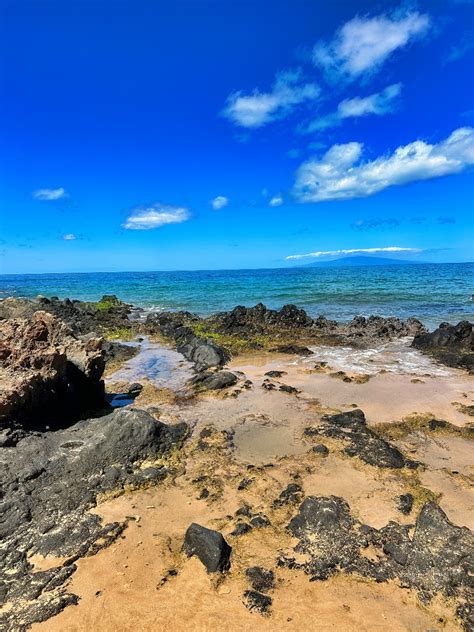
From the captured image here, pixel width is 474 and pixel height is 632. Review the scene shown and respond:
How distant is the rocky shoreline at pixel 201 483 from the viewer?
5000mm

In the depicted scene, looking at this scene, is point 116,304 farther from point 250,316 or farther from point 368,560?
point 368,560

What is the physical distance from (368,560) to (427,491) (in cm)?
224

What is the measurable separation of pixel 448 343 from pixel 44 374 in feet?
58.5

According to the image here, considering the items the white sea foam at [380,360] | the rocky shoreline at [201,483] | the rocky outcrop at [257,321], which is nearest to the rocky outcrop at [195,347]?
the rocky outcrop at [257,321]

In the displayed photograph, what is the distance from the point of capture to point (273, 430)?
9.52 m

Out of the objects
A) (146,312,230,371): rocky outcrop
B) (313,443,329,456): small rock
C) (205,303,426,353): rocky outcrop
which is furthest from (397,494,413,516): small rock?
(205,303,426,353): rocky outcrop

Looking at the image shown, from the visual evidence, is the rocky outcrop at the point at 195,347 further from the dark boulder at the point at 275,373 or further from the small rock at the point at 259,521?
the small rock at the point at 259,521

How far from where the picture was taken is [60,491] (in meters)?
6.43

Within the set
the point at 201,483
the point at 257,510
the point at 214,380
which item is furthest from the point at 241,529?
the point at 214,380

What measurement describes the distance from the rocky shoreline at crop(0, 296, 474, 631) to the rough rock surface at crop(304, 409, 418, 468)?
40mm

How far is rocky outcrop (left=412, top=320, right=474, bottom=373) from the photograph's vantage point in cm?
1712

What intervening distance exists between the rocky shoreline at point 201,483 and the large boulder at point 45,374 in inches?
1.2

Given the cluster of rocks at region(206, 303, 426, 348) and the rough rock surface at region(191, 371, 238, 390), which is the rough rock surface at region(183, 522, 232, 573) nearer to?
the rough rock surface at region(191, 371, 238, 390)

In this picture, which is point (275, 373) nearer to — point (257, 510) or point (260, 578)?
point (257, 510)
